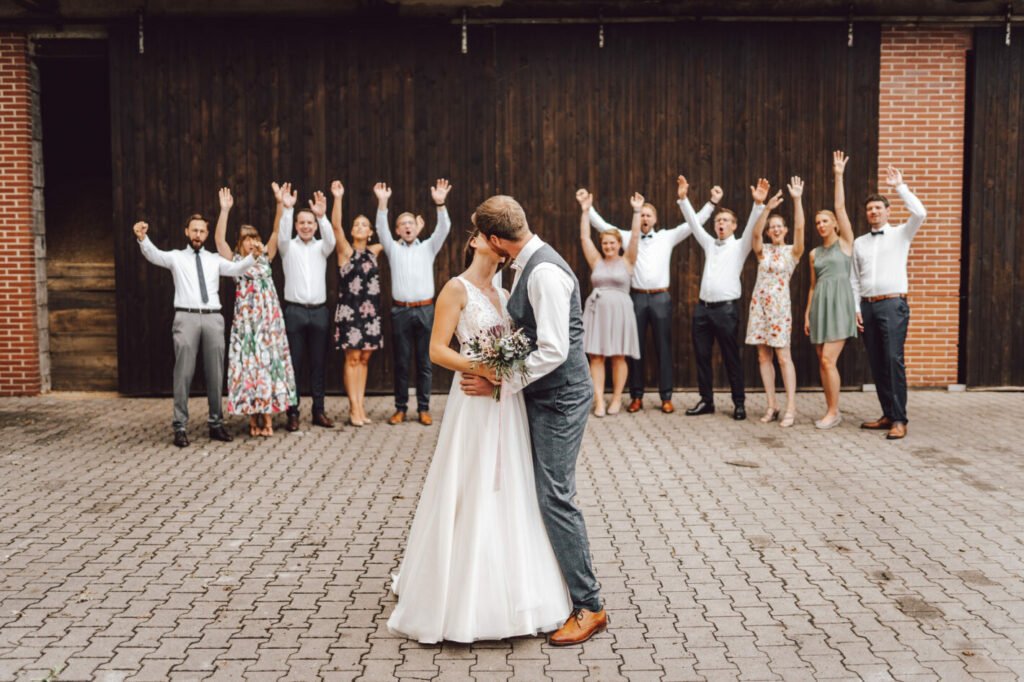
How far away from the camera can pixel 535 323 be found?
181 inches

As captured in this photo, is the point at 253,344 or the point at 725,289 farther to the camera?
the point at 725,289

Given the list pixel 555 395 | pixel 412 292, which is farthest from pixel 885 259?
pixel 555 395

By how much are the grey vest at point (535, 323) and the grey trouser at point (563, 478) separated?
40 millimetres

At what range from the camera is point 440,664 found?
4426 mm

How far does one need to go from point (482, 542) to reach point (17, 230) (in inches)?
375

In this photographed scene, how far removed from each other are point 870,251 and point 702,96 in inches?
140

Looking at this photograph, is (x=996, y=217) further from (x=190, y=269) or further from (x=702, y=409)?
(x=190, y=269)

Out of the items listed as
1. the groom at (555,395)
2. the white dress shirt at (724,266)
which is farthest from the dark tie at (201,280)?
the groom at (555,395)

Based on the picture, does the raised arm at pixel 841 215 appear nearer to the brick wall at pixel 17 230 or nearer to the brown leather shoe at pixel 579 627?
the brown leather shoe at pixel 579 627

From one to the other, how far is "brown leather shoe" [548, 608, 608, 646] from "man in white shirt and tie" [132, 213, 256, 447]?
5.52 meters

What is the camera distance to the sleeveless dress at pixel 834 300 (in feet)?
31.7

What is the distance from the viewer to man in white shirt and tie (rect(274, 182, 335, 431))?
9.89 m

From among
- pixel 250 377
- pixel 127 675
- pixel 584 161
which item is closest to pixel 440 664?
pixel 127 675

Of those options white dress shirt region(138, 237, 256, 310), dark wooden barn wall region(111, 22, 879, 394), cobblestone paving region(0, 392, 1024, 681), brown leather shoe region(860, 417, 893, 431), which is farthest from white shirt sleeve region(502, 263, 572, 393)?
dark wooden barn wall region(111, 22, 879, 394)
